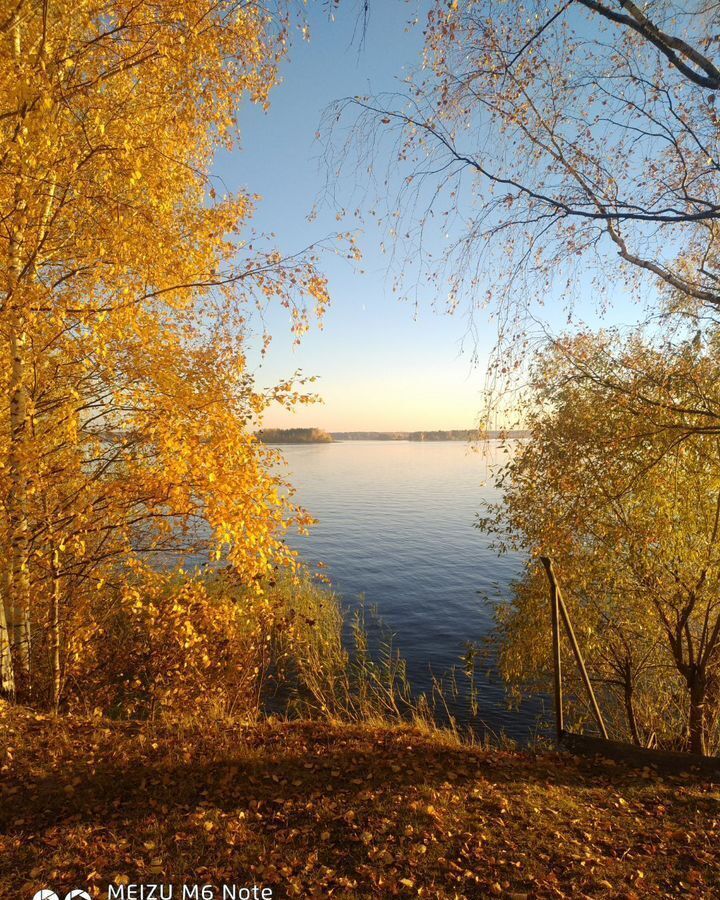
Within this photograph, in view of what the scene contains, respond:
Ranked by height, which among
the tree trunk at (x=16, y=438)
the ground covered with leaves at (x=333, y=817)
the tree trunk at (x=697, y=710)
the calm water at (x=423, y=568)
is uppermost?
the tree trunk at (x=16, y=438)

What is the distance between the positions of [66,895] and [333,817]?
2225 millimetres

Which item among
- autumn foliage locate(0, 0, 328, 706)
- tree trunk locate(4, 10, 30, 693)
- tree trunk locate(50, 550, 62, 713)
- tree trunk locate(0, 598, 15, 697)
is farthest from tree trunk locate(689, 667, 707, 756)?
tree trunk locate(0, 598, 15, 697)

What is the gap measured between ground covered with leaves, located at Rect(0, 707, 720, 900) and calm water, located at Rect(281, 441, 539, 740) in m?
3.81

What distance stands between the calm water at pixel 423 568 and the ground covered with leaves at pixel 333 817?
12.5 ft

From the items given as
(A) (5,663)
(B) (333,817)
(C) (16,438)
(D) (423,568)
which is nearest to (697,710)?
(B) (333,817)

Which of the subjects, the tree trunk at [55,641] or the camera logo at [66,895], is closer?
the camera logo at [66,895]

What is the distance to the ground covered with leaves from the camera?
3.90 metres

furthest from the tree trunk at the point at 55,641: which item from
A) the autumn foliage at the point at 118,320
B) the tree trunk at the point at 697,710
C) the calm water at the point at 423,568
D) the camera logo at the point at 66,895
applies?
the tree trunk at the point at 697,710

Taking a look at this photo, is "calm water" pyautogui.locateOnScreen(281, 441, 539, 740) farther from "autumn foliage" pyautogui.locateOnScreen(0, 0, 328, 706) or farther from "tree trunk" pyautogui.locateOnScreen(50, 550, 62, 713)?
"tree trunk" pyautogui.locateOnScreen(50, 550, 62, 713)

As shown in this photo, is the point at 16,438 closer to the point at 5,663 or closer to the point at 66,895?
the point at 5,663

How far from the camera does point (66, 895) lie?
12.0 feet

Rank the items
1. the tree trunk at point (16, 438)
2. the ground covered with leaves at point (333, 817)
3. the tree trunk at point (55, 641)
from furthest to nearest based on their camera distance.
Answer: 1. the tree trunk at point (55, 641)
2. the tree trunk at point (16, 438)
3. the ground covered with leaves at point (333, 817)

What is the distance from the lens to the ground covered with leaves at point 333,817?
390 cm

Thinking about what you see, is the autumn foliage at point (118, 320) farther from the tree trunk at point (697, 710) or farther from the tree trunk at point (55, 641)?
the tree trunk at point (697, 710)
